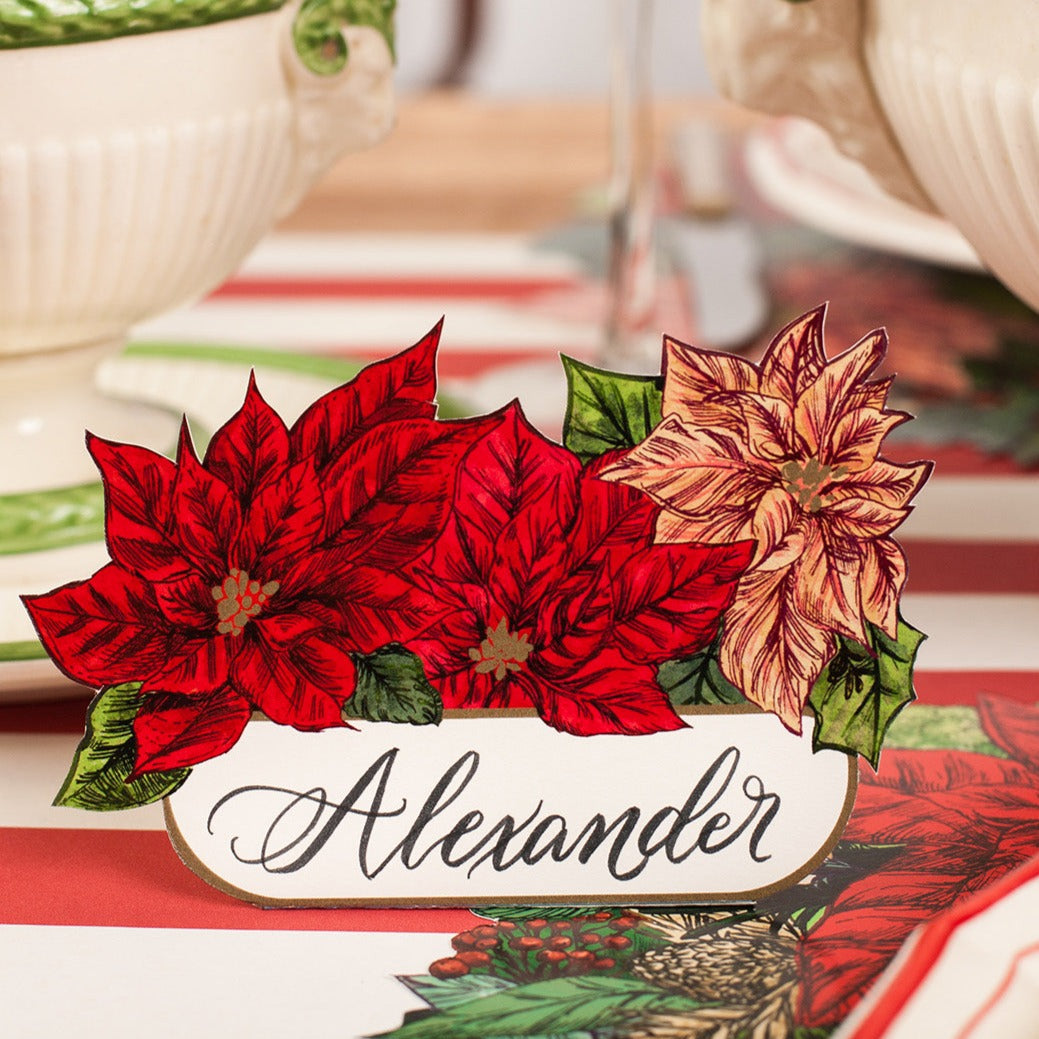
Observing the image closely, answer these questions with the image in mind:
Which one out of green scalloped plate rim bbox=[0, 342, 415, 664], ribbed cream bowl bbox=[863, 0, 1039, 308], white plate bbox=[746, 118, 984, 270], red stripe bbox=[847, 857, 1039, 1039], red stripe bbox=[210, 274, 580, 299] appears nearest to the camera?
red stripe bbox=[847, 857, 1039, 1039]

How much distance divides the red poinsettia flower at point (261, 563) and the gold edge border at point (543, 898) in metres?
0.03

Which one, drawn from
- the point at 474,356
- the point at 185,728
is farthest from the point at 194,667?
the point at 474,356

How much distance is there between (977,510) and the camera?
1.77 feet

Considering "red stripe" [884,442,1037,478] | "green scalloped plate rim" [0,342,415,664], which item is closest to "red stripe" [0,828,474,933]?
"green scalloped plate rim" [0,342,415,664]

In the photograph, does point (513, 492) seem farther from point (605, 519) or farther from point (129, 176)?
point (129, 176)

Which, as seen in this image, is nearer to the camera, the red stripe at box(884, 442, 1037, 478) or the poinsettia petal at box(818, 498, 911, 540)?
the poinsettia petal at box(818, 498, 911, 540)

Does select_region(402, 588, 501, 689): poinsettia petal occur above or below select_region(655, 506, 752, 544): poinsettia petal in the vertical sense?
below

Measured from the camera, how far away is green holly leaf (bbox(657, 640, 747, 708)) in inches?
12.2

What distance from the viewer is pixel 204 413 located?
0.58 m

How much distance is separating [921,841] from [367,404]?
17cm

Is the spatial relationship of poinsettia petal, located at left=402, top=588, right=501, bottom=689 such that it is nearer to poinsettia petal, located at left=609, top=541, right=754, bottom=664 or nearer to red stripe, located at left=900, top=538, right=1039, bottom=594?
poinsettia petal, located at left=609, top=541, right=754, bottom=664

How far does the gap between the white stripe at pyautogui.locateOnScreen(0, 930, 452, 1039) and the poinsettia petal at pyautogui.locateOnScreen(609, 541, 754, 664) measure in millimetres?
78

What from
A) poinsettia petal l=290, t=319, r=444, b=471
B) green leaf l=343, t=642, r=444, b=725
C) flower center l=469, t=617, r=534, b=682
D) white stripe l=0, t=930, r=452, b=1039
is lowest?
white stripe l=0, t=930, r=452, b=1039

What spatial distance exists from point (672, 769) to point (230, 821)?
0.10 m
